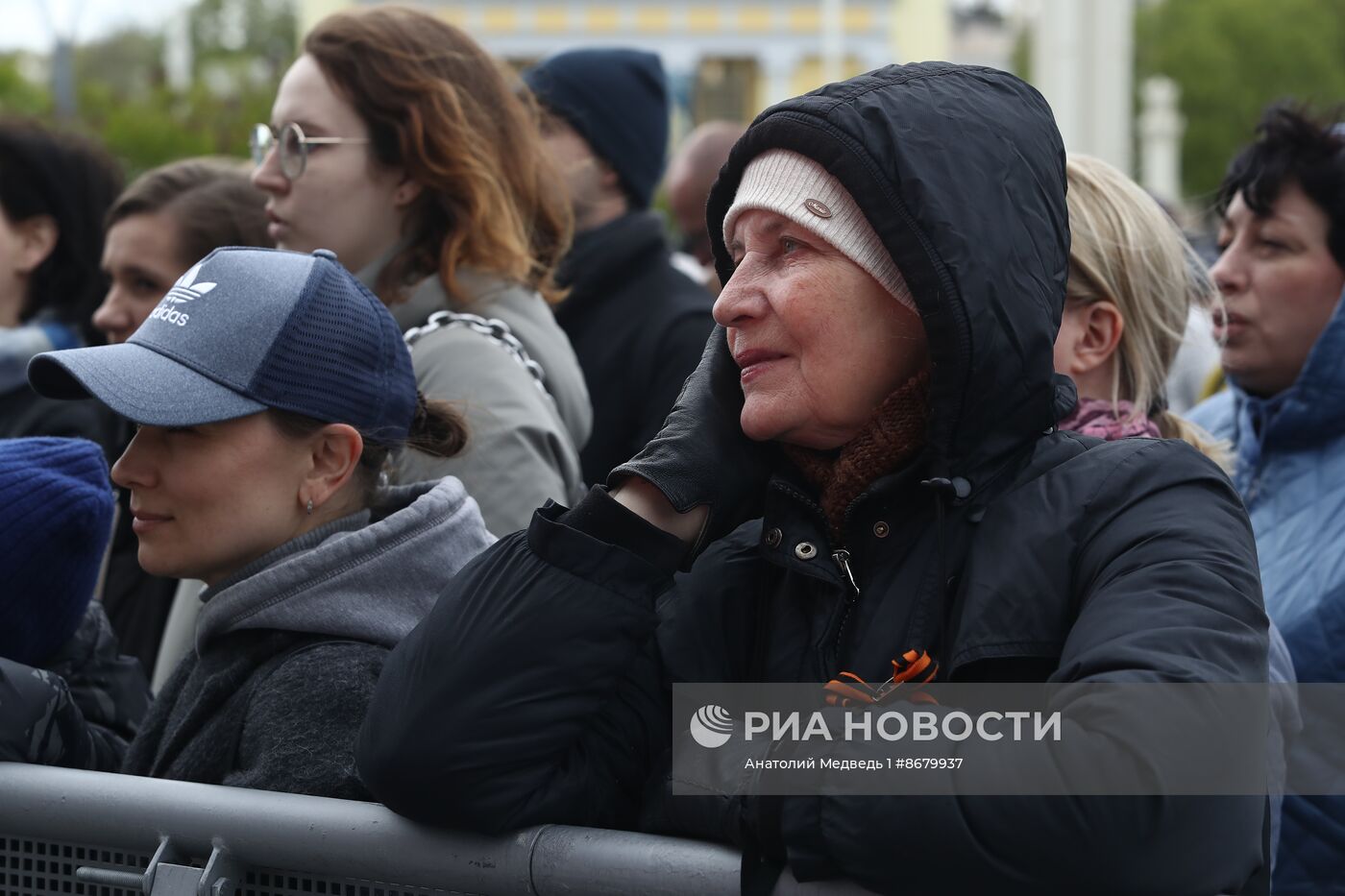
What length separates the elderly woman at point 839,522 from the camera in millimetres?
1782

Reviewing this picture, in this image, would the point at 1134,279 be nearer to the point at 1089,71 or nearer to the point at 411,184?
the point at 411,184

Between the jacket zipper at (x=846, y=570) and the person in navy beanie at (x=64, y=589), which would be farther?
the person in navy beanie at (x=64, y=589)

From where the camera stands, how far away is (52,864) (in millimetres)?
2062

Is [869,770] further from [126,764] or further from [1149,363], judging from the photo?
[1149,363]

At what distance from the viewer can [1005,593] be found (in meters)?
1.79

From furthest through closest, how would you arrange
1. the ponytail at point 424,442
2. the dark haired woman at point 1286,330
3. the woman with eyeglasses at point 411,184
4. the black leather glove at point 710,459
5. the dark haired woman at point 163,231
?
the dark haired woman at point 163,231, the woman with eyeglasses at point 411,184, the dark haired woman at point 1286,330, the ponytail at point 424,442, the black leather glove at point 710,459

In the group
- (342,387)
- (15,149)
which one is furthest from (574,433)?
(15,149)

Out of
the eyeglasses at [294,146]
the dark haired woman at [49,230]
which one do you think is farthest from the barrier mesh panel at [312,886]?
the dark haired woman at [49,230]

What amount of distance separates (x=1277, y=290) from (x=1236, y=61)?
4950 cm

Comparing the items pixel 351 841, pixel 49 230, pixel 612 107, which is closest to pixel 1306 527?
pixel 351 841

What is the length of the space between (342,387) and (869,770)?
1.14 metres

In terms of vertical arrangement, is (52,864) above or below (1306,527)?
above

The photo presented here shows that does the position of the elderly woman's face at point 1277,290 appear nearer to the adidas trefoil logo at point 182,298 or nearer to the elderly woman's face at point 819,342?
the elderly woman's face at point 819,342

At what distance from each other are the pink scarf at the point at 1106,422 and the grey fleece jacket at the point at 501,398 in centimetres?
94
